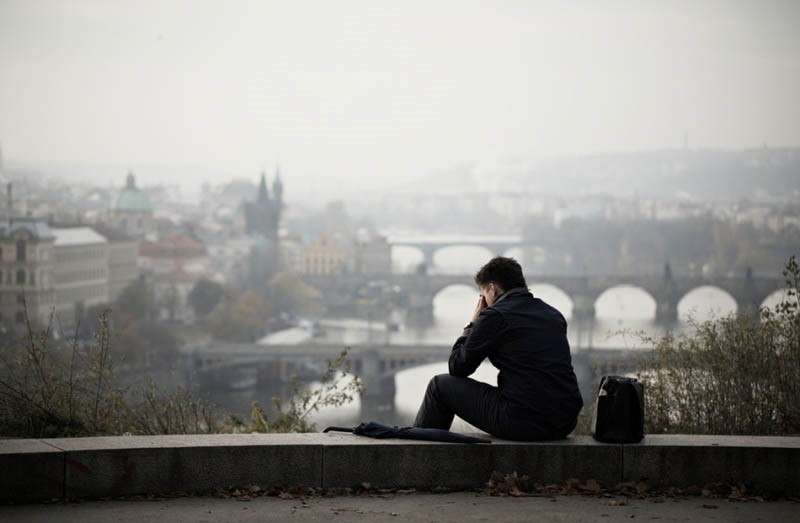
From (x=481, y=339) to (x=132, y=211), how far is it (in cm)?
5986

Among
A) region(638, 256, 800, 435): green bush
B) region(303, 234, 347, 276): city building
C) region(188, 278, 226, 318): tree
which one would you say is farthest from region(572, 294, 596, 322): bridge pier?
region(638, 256, 800, 435): green bush

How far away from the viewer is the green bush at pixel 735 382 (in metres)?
3.91

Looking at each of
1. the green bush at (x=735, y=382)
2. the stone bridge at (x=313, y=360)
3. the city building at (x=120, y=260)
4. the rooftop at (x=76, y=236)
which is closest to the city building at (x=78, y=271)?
the rooftop at (x=76, y=236)

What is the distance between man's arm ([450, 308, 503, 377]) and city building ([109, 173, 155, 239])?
5668cm

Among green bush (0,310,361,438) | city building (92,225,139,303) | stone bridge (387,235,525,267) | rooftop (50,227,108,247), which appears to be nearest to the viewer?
green bush (0,310,361,438)

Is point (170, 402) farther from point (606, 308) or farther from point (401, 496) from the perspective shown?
point (606, 308)

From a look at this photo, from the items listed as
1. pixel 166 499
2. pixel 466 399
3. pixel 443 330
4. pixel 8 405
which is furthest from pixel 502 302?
pixel 443 330

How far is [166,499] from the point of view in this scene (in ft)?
8.70

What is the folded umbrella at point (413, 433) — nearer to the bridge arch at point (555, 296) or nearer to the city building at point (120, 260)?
the bridge arch at point (555, 296)

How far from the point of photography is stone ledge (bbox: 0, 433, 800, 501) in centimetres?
265

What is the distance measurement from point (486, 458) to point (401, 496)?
0.68ft

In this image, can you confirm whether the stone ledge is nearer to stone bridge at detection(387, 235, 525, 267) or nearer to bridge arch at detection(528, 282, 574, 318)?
bridge arch at detection(528, 282, 574, 318)

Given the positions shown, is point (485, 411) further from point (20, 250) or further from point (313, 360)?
point (20, 250)

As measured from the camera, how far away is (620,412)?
2781 millimetres
